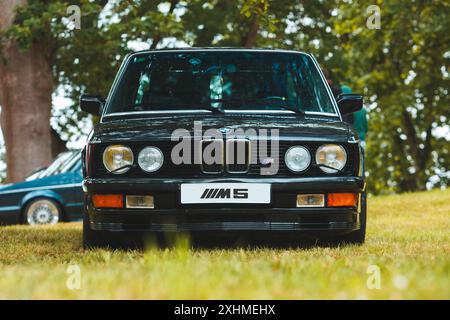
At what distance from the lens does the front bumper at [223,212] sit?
5.32 meters

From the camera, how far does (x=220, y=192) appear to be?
530 centimetres

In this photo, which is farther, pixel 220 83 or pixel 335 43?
pixel 335 43

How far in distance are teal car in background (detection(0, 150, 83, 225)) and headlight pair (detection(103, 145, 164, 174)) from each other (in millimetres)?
7601

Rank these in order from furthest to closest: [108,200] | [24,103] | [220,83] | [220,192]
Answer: [24,103], [220,83], [108,200], [220,192]

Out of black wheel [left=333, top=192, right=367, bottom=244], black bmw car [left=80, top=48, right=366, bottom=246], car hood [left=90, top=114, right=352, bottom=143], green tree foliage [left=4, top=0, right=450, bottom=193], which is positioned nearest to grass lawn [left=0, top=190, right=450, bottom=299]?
black wheel [left=333, top=192, right=367, bottom=244]

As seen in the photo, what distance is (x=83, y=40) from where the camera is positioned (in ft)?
44.8

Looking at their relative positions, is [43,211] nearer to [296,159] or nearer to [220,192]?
[220,192]

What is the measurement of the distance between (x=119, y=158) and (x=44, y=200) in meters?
7.85

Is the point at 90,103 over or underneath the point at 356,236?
over

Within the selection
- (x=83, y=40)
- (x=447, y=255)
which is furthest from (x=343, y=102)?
(x=83, y=40)

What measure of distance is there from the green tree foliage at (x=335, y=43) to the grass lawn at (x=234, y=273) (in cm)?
512

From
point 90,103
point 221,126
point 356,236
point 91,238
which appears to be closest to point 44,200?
point 90,103

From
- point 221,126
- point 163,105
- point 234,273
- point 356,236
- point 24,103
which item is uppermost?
point 24,103

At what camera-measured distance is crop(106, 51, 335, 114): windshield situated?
6.11 m
